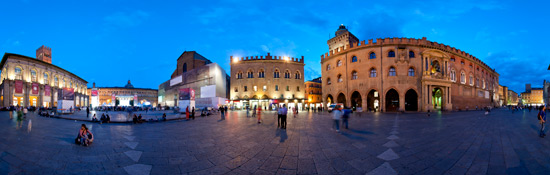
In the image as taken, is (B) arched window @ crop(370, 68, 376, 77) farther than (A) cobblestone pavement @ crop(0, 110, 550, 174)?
Yes

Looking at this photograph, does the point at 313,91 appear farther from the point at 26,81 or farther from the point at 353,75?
the point at 26,81

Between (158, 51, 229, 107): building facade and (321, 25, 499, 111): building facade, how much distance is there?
21.0m

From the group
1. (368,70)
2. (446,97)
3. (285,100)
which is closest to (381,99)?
(368,70)

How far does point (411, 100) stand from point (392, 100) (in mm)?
2914

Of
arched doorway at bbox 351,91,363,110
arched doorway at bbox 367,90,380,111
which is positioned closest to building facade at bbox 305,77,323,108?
arched doorway at bbox 351,91,363,110

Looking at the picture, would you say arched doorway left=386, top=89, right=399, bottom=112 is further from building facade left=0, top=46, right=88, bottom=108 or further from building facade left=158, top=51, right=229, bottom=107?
building facade left=0, top=46, right=88, bottom=108

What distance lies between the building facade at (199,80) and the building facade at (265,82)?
10.4 ft

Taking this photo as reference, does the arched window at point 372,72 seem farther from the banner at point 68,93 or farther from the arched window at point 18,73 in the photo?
the arched window at point 18,73

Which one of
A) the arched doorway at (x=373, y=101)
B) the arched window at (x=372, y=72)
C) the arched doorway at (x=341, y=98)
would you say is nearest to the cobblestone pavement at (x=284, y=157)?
the arched window at (x=372, y=72)

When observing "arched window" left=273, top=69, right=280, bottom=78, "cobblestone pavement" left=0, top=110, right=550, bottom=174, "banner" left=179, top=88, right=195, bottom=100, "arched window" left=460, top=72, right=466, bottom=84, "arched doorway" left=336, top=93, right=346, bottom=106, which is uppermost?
"arched window" left=273, top=69, right=280, bottom=78

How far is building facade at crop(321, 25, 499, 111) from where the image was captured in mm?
31219

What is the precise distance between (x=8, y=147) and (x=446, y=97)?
44.9 m

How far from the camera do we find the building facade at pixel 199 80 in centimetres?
4117

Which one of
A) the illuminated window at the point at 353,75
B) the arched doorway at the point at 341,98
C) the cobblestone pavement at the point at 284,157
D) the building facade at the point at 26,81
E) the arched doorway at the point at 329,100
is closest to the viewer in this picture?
the cobblestone pavement at the point at 284,157
